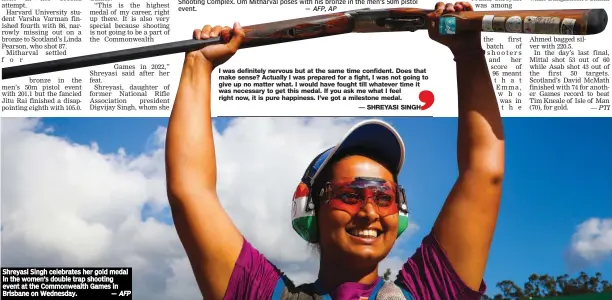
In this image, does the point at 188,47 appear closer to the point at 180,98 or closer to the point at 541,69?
the point at 180,98

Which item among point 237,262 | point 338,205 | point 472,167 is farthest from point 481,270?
point 237,262

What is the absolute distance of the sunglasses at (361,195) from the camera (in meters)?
3.65

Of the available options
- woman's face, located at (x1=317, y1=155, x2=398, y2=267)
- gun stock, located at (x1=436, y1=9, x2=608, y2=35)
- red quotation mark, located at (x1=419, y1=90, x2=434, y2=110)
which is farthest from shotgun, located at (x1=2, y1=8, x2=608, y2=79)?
red quotation mark, located at (x1=419, y1=90, x2=434, y2=110)

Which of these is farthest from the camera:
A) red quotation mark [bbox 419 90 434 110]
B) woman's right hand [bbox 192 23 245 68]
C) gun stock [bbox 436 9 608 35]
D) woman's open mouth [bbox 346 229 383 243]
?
red quotation mark [bbox 419 90 434 110]

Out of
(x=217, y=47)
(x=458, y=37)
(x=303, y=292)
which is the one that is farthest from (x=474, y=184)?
(x=217, y=47)

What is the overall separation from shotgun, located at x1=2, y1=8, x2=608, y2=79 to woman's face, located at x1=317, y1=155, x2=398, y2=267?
719 mm

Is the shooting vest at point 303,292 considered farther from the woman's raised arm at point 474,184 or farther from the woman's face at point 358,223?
the woman's raised arm at point 474,184

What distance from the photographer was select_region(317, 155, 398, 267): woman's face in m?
3.62

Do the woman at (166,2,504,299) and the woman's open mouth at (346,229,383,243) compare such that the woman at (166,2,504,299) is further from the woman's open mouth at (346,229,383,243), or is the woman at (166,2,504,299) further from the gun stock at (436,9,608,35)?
the gun stock at (436,9,608,35)

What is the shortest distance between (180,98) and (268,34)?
0.58 meters

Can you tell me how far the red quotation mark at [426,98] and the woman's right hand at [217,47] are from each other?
1.40m

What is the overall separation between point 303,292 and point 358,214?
42 centimetres

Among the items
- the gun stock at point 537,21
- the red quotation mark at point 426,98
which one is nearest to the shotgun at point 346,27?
the gun stock at point 537,21

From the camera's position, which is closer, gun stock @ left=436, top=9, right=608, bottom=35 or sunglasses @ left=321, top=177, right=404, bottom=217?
gun stock @ left=436, top=9, right=608, bottom=35
